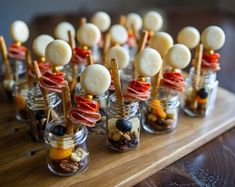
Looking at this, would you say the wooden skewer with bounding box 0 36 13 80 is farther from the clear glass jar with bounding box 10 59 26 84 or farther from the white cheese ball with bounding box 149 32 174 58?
the white cheese ball with bounding box 149 32 174 58

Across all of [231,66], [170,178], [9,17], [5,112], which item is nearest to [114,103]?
[170,178]

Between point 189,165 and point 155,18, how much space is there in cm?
45

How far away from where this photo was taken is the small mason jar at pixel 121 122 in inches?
27.5

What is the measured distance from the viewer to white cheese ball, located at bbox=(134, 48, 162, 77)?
2.20 feet

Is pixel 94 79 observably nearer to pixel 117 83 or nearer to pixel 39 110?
pixel 117 83

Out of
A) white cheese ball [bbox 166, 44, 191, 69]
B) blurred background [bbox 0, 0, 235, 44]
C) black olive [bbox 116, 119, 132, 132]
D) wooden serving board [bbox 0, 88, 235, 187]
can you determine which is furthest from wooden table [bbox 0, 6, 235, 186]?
blurred background [bbox 0, 0, 235, 44]

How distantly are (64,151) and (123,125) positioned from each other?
0.42 ft

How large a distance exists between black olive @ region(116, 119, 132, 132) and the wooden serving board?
0.06 meters

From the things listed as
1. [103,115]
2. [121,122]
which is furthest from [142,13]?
[121,122]

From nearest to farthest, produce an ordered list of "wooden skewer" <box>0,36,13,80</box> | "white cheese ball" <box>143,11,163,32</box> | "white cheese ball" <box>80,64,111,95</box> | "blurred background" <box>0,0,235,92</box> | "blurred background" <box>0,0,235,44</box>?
"white cheese ball" <box>80,64,111,95</box>, "wooden skewer" <box>0,36,13,80</box>, "white cheese ball" <box>143,11,163,32</box>, "blurred background" <box>0,0,235,92</box>, "blurred background" <box>0,0,235,44</box>

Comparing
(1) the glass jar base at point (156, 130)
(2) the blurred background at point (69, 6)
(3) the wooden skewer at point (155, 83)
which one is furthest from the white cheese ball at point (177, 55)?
(2) the blurred background at point (69, 6)

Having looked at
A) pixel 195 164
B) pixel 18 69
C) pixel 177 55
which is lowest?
pixel 195 164

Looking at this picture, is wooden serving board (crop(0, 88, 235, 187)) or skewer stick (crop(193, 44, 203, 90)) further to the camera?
skewer stick (crop(193, 44, 203, 90))

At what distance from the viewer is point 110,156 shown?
0.71 metres
